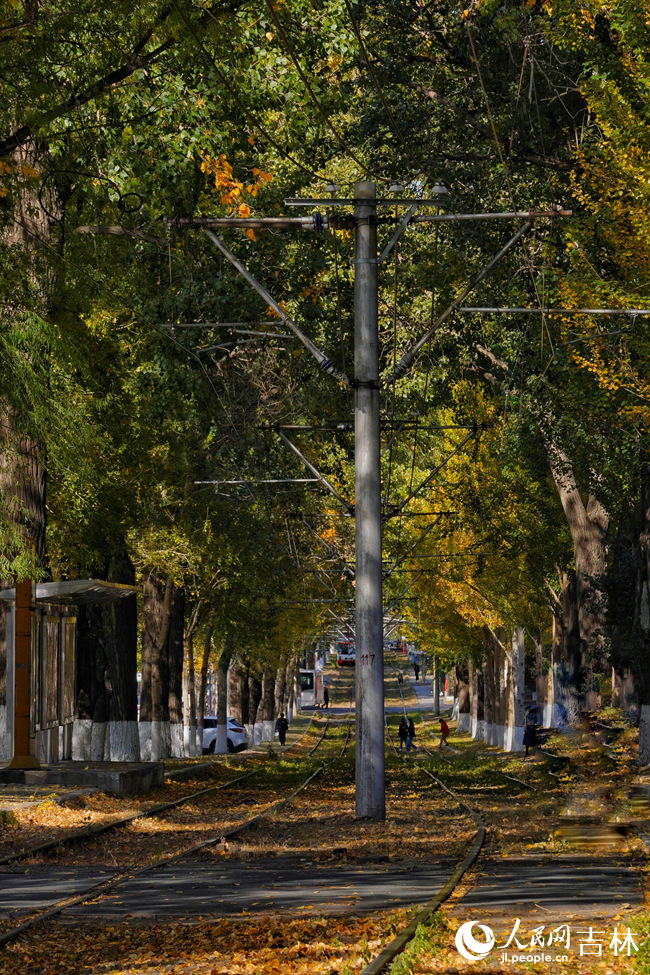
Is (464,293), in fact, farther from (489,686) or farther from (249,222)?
(489,686)

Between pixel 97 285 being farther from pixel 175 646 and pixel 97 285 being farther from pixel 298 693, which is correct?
pixel 298 693

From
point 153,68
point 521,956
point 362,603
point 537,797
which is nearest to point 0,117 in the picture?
point 153,68

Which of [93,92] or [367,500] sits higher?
[93,92]

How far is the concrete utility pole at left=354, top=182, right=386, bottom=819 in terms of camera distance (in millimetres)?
17938

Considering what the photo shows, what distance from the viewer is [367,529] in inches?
719

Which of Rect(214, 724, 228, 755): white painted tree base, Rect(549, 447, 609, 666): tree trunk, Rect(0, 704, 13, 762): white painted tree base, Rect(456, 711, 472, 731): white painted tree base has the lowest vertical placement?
Rect(456, 711, 472, 731): white painted tree base

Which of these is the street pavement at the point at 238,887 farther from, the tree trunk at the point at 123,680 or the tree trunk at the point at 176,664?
the tree trunk at the point at 176,664

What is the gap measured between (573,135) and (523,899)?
14639 millimetres

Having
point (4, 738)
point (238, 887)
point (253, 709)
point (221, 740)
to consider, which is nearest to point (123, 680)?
point (4, 738)

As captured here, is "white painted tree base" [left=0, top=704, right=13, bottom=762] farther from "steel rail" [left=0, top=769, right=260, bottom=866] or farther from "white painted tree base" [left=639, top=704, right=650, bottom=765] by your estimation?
"white painted tree base" [left=639, top=704, right=650, bottom=765]

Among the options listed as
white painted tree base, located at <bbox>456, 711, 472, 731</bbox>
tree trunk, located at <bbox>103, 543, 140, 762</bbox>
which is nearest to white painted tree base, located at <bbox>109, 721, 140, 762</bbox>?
tree trunk, located at <bbox>103, 543, 140, 762</bbox>

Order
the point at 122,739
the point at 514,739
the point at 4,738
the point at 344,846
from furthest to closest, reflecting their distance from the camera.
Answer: the point at 514,739 < the point at 122,739 < the point at 4,738 < the point at 344,846

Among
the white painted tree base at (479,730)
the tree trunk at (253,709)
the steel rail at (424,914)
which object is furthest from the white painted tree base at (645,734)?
the white painted tree base at (479,730)

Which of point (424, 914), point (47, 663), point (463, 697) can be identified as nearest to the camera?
point (424, 914)
